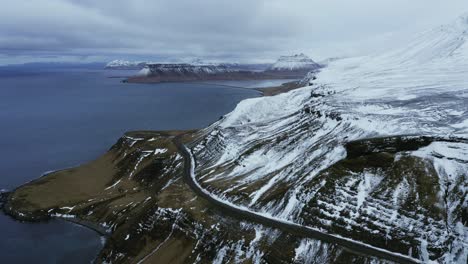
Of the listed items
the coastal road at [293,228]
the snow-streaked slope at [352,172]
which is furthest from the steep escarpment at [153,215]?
the snow-streaked slope at [352,172]

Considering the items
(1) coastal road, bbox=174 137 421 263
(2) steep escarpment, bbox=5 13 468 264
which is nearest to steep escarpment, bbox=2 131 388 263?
(2) steep escarpment, bbox=5 13 468 264

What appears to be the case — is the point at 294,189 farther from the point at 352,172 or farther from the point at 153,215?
the point at 153,215

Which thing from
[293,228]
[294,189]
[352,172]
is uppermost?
[352,172]

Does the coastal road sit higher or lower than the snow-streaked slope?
lower

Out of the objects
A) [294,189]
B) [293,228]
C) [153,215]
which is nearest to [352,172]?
[294,189]

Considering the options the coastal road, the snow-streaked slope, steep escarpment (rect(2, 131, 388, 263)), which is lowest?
steep escarpment (rect(2, 131, 388, 263))

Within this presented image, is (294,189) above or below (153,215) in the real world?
above

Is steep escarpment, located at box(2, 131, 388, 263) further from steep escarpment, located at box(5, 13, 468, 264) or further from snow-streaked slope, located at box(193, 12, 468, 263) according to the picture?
snow-streaked slope, located at box(193, 12, 468, 263)

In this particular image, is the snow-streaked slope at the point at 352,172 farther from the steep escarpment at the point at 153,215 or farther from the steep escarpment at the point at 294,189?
the steep escarpment at the point at 153,215

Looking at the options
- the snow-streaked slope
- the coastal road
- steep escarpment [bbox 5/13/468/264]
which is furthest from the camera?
steep escarpment [bbox 5/13/468/264]
